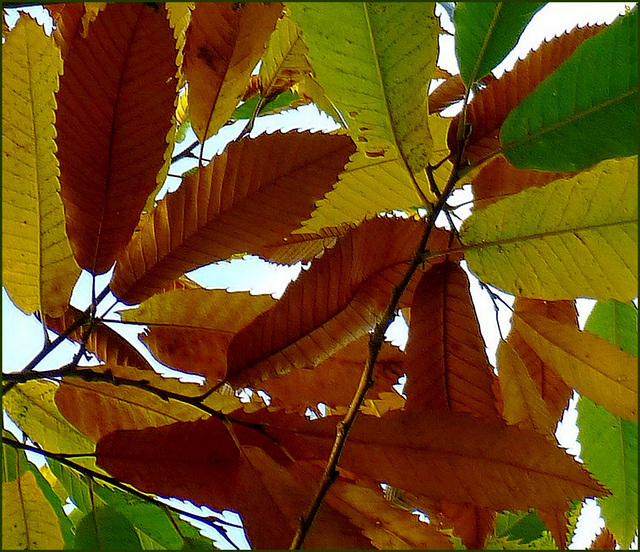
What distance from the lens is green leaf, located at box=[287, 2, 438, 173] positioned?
369 millimetres

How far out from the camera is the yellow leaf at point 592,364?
0.48 meters

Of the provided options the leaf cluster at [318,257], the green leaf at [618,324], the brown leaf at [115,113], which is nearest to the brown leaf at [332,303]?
the leaf cluster at [318,257]

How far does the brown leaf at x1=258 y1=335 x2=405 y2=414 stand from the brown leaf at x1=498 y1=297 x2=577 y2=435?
0.09 metres

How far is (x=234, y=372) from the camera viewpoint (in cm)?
45

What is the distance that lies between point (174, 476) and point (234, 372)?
0.07 m

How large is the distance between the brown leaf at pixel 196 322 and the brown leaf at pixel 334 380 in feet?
0.15

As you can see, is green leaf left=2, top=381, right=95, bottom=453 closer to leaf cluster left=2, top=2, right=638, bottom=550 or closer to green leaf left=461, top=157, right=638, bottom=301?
leaf cluster left=2, top=2, right=638, bottom=550

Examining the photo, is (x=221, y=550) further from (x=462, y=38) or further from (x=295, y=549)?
(x=462, y=38)

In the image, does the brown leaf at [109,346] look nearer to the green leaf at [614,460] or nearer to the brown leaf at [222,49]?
the brown leaf at [222,49]

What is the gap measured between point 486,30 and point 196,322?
27 centimetres

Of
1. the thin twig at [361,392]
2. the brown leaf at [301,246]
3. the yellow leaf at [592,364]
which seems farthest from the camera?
the brown leaf at [301,246]

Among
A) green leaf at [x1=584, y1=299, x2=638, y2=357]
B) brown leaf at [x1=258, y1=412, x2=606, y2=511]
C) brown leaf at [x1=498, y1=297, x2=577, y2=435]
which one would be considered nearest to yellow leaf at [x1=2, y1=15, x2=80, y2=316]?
brown leaf at [x1=258, y1=412, x2=606, y2=511]

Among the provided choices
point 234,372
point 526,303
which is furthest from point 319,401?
point 526,303

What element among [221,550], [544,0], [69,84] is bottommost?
[221,550]
